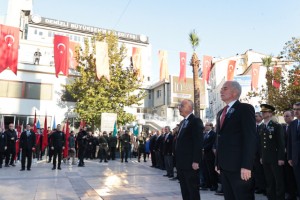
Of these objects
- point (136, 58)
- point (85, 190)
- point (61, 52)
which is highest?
point (136, 58)

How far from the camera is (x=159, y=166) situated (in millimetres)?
13984

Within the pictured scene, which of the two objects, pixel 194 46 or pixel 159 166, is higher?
pixel 194 46

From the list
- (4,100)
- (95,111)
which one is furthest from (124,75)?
(4,100)

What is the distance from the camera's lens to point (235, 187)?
341cm

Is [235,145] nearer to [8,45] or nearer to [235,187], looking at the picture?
[235,187]

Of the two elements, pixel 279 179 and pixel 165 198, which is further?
pixel 165 198

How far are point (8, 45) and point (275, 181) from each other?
2322 cm

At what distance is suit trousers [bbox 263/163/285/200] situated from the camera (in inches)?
216

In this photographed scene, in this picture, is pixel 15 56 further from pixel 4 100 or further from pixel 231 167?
pixel 231 167

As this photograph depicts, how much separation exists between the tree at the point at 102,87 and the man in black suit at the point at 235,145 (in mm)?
24582

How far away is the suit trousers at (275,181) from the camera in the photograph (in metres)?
5.48

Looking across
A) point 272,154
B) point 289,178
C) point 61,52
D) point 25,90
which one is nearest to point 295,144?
point 272,154

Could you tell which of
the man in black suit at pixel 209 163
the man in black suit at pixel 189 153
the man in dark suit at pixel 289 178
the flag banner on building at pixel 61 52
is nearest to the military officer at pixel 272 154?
the man in dark suit at pixel 289 178

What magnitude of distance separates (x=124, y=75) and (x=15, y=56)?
10647 millimetres
